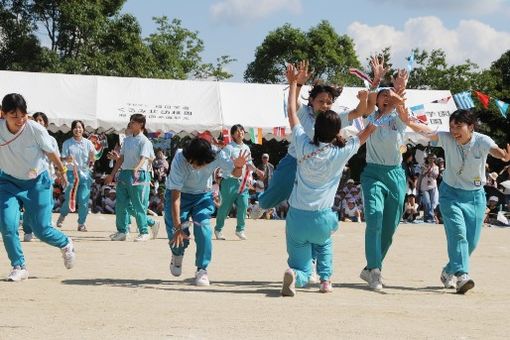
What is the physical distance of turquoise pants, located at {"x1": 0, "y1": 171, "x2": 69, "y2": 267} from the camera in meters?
8.60

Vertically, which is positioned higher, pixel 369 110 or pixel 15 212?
pixel 369 110

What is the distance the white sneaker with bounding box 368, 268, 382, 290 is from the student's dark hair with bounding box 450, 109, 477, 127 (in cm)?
162

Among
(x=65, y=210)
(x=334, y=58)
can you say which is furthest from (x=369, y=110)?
(x=334, y=58)

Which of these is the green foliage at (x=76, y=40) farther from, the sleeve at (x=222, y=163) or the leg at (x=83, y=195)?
the sleeve at (x=222, y=163)

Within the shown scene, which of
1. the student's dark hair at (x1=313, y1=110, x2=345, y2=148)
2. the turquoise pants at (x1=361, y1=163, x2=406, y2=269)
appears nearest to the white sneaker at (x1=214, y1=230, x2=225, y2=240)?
the turquoise pants at (x1=361, y1=163, x2=406, y2=269)

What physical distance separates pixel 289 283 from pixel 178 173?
153 cm

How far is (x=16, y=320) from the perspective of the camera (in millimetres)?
6414

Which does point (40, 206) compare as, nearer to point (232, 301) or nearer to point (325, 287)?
point (232, 301)

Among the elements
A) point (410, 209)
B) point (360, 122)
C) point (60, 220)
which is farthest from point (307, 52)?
point (360, 122)

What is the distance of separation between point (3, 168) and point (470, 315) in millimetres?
4426

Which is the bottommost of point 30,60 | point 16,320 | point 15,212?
point 16,320

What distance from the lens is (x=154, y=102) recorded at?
72.6 feet

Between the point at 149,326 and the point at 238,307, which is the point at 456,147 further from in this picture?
the point at 149,326

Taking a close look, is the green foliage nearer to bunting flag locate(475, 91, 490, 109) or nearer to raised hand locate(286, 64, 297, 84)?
bunting flag locate(475, 91, 490, 109)
